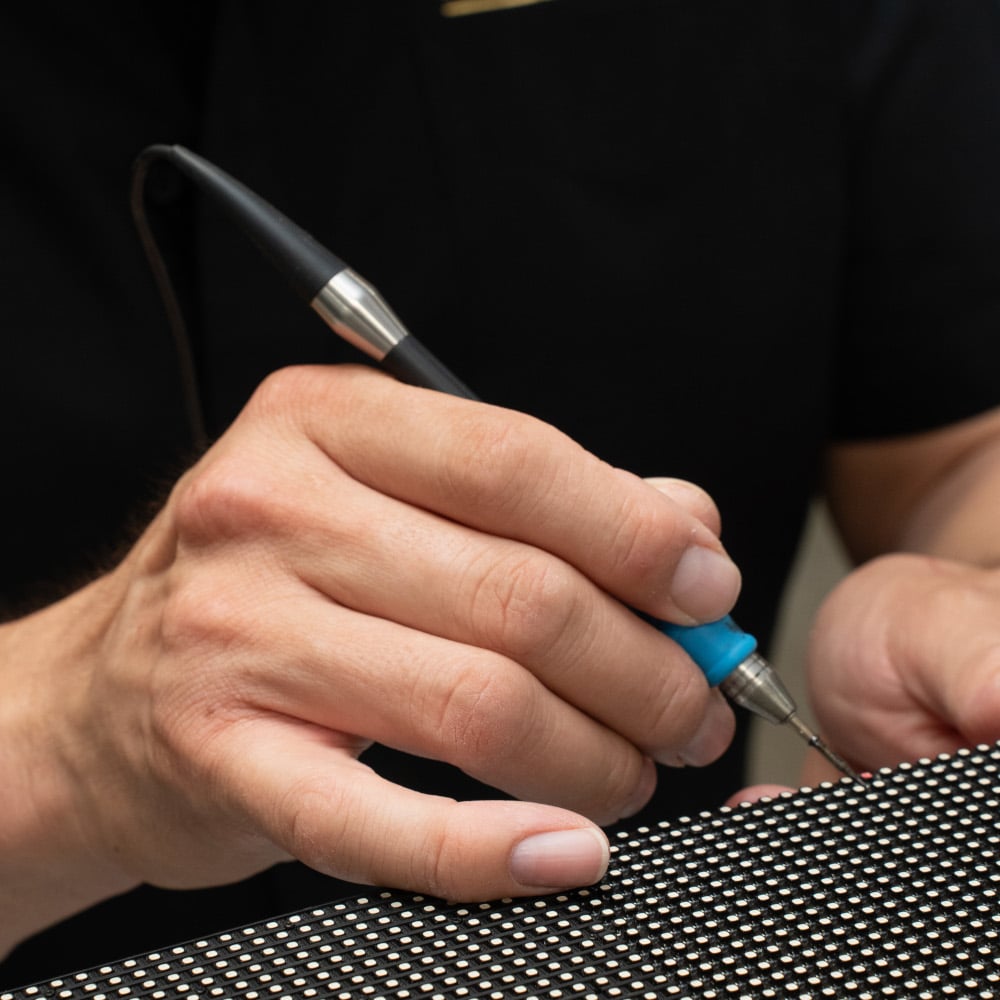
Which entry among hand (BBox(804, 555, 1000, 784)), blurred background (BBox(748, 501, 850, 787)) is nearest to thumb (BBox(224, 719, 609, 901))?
hand (BBox(804, 555, 1000, 784))

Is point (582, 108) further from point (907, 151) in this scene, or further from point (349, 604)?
point (349, 604)

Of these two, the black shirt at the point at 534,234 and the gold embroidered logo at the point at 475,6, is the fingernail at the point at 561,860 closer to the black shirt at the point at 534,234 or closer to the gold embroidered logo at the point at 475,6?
the black shirt at the point at 534,234

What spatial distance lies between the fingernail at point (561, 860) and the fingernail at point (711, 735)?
13 cm

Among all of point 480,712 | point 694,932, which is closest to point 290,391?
point 480,712

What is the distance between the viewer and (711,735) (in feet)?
1.66

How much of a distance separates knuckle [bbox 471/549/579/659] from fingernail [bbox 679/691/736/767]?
0.28 ft

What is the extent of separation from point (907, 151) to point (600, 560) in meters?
0.55

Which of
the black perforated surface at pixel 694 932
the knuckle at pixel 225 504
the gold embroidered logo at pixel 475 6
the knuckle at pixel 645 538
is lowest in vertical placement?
the black perforated surface at pixel 694 932

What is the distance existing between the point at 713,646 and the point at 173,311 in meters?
0.37

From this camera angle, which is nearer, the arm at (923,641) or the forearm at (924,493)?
the arm at (923,641)

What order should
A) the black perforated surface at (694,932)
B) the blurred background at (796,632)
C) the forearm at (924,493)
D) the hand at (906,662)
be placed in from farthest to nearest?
1. the blurred background at (796,632)
2. the forearm at (924,493)
3. the hand at (906,662)
4. the black perforated surface at (694,932)

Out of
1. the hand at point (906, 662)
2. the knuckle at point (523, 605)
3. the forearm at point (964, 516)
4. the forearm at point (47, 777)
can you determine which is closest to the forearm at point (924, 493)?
the forearm at point (964, 516)

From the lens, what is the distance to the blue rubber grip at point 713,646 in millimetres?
489

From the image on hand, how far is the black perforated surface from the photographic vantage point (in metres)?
0.34
